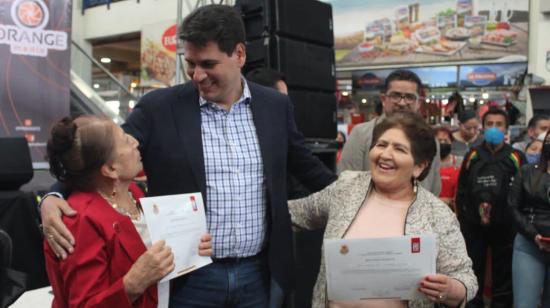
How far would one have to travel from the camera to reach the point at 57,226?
135 centimetres

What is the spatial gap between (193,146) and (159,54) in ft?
38.4

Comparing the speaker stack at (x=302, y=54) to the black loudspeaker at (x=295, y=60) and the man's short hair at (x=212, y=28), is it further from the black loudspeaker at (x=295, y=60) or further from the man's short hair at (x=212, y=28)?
the man's short hair at (x=212, y=28)

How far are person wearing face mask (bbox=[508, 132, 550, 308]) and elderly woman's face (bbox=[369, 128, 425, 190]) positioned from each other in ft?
7.25

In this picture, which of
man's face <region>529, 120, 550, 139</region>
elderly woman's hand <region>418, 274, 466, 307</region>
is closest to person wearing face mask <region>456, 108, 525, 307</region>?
man's face <region>529, 120, 550, 139</region>

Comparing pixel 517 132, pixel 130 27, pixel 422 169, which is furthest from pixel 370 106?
pixel 422 169

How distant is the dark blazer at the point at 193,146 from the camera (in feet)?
5.51

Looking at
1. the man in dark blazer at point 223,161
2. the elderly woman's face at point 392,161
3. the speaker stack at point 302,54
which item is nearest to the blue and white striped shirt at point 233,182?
the man in dark blazer at point 223,161

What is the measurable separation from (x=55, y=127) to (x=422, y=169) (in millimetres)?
1205

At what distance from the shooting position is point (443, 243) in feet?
5.68

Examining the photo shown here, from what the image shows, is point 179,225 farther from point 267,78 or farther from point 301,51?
point 301,51

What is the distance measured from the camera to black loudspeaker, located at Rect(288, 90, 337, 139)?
410 centimetres

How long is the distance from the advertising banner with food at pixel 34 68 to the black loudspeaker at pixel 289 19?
1.91 m

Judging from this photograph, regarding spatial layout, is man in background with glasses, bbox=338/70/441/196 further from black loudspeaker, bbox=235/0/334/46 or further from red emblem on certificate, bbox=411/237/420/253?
black loudspeaker, bbox=235/0/334/46

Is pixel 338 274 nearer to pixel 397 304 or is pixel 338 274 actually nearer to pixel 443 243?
pixel 397 304
